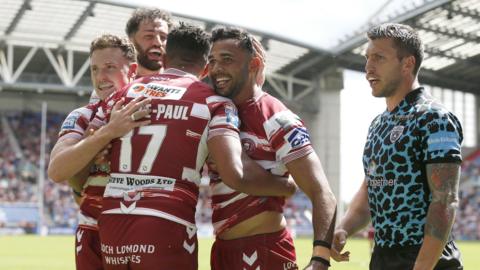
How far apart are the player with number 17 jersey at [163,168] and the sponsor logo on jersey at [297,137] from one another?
1.01 ft

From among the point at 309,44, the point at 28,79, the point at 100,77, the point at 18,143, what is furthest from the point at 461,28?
the point at 100,77

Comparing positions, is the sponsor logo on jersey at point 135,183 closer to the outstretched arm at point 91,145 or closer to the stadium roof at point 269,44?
the outstretched arm at point 91,145

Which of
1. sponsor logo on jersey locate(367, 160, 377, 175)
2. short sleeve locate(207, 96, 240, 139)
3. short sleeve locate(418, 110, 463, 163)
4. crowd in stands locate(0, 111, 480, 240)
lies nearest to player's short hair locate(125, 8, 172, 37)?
short sleeve locate(207, 96, 240, 139)

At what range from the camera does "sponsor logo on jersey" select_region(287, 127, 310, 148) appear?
13.7ft

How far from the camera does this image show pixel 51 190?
45250 millimetres

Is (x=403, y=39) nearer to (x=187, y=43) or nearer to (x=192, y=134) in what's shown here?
(x=187, y=43)

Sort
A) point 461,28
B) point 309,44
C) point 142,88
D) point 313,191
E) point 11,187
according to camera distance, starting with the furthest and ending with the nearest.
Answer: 1. point 11,187
2. point 309,44
3. point 461,28
4. point 142,88
5. point 313,191

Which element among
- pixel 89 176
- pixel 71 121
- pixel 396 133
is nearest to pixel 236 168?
pixel 396 133

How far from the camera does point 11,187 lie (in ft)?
145

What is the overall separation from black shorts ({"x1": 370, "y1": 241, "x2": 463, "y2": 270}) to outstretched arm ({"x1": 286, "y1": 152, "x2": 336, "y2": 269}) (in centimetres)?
54

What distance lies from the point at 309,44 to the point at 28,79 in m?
16.3

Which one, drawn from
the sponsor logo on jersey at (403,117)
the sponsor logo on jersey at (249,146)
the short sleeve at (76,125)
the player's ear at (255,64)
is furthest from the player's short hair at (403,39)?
the short sleeve at (76,125)

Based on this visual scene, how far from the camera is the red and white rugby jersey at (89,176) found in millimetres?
4629

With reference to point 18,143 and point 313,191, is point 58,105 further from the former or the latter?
point 313,191
